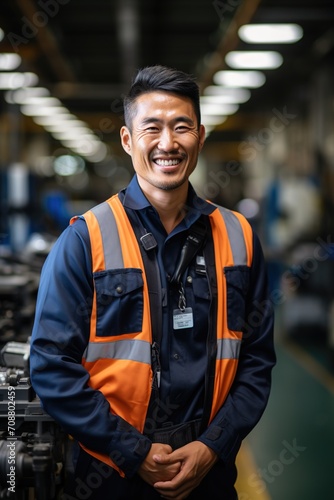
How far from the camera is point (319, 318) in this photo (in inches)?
304

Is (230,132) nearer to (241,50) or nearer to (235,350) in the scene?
(241,50)

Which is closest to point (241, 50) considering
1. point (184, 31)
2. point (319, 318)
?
point (184, 31)

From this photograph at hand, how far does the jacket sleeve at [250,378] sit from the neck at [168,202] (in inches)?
10.7

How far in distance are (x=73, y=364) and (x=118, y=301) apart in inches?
8.5

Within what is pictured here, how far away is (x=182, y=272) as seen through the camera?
74.6 inches

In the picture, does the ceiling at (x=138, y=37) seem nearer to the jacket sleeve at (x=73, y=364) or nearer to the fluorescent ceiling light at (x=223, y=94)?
the fluorescent ceiling light at (x=223, y=94)

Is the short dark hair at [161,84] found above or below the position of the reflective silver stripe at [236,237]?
above

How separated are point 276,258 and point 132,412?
7225mm

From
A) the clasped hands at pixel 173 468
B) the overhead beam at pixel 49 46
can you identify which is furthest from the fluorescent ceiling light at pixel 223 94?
the clasped hands at pixel 173 468

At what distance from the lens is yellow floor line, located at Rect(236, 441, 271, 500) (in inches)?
140

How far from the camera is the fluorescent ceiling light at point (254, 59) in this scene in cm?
851

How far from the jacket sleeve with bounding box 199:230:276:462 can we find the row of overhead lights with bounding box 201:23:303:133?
5.43 m

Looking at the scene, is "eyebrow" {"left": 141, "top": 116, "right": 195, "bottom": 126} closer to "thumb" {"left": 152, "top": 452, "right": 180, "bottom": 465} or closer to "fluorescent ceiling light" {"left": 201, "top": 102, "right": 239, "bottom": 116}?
"thumb" {"left": 152, "top": 452, "right": 180, "bottom": 465}

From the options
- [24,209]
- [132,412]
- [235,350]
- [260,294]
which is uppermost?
[24,209]
